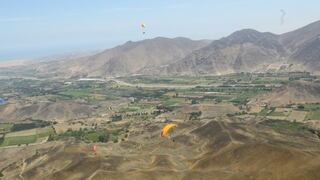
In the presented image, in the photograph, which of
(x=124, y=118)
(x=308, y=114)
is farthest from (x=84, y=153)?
(x=308, y=114)

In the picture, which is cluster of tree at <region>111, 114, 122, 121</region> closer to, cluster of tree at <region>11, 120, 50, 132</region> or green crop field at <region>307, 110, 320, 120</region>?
cluster of tree at <region>11, 120, 50, 132</region>

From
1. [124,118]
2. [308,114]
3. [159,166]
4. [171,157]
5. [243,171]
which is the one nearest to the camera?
Answer: [243,171]

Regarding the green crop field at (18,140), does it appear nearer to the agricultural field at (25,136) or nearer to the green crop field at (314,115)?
the agricultural field at (25,136)

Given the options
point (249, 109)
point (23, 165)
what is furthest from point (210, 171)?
point (249, 109)

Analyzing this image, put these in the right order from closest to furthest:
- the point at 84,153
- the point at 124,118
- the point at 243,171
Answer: the point at 243,171 < the point at 84,153 < the point at 124,118

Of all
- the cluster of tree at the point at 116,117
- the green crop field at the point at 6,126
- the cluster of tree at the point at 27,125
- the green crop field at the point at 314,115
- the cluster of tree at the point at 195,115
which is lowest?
the green crop field at the point at 6,126

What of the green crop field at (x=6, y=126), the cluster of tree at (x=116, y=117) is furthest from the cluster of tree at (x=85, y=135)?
the green crop field at (x=6, y=126)

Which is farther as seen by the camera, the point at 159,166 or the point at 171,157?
the point at 171,157

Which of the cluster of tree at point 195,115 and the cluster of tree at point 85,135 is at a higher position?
the cluster of tree at point 195,115

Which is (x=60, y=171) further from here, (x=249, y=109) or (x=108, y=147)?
(x=249, y=109)
